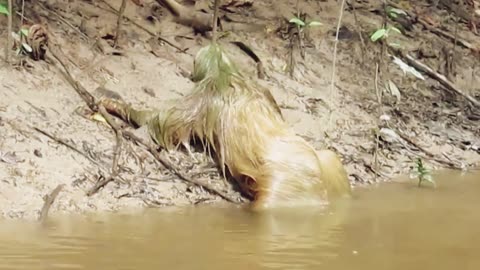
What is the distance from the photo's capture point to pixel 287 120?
7.36m

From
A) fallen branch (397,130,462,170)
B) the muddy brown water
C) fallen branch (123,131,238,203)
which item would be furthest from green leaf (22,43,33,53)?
fallen branch (397,130,462,170)

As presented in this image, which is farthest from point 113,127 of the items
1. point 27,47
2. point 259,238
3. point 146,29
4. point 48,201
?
point 259,238

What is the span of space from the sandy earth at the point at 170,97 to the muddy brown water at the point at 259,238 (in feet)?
1.47

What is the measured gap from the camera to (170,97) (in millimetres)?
7102

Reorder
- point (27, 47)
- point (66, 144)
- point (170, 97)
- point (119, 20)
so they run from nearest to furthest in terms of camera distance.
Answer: point (66, 144)
point (27, 47)
point (170, 97)
point (119, 20)

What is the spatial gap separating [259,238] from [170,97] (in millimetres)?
2694

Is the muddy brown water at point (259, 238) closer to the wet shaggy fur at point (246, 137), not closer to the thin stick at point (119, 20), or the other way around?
the wet shaggy fur at point (246, 137)

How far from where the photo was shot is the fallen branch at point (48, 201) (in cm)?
506

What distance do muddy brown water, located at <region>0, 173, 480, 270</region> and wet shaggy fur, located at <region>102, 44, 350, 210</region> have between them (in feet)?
0.76

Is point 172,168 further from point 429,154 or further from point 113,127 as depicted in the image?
point 429,154

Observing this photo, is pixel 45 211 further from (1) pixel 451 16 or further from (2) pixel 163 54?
(1) pixel 451 16

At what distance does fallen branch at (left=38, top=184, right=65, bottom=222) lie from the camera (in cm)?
506

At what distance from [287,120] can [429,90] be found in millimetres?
2251

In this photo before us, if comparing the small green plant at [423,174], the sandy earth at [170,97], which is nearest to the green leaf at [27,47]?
the sandy earth at [170,97]
